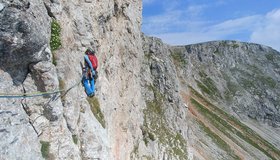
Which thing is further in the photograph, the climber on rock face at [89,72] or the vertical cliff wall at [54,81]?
the climber on rock face at [89,72]

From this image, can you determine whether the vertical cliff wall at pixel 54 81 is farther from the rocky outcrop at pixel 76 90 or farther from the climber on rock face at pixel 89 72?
the climber on rock face at pixel 89 72

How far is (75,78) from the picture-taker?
2128 cm

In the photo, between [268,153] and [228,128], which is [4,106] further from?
[268,153]

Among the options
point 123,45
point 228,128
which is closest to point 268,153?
point 228,128

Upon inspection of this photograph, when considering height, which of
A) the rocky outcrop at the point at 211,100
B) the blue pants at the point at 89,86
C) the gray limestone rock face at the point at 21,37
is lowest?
the rocky outcrop at the point at 211,100

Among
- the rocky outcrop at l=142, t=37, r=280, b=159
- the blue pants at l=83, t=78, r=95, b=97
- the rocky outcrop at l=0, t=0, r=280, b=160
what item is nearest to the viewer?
the rocky outcrop at l=0, t=0, r=280, b=160

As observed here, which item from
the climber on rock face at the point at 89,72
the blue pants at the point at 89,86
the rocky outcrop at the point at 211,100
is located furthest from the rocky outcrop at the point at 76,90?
the rocky outcrop at the point at 211,100

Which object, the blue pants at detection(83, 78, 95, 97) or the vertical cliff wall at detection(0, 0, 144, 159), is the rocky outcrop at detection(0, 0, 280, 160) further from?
the blue pants at detection(83, 78, 95, 97)

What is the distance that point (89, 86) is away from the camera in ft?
76.8

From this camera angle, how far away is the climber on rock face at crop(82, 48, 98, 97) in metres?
23.1

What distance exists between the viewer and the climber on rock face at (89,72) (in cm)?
2306

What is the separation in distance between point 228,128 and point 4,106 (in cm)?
11038

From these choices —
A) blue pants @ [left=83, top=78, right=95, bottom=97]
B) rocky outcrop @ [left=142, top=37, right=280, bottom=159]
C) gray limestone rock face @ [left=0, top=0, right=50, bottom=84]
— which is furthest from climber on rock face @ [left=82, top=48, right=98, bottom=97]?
rocky outcrop @ [left=142, top=37, right=280, bottom=159]

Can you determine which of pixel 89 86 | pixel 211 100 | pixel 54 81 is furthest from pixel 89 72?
pixel 211 100
